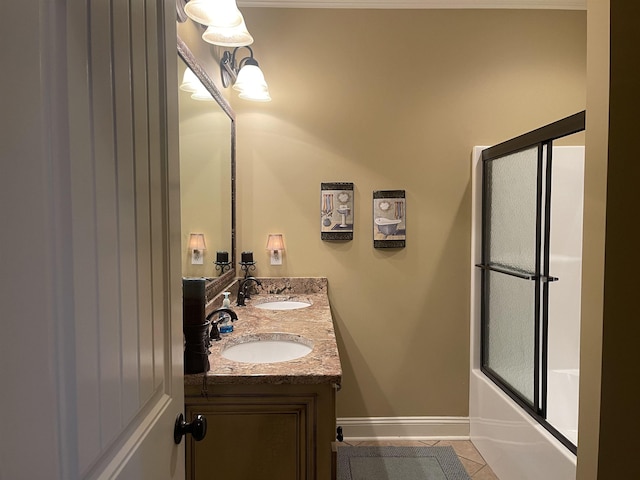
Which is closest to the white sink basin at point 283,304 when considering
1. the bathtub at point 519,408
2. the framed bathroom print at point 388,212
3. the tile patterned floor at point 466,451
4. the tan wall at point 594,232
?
the framed bathroom print at point 388,212

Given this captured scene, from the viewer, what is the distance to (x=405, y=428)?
297cm

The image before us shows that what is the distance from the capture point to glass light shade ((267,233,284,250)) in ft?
9.47

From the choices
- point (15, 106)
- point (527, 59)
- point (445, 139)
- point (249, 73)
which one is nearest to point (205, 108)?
point (249, 73)

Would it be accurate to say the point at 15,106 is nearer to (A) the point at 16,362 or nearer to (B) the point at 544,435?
(A) the point at 16,362

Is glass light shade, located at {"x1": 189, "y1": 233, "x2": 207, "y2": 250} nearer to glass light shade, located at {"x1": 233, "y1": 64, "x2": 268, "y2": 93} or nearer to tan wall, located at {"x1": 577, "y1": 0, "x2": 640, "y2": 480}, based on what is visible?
glass light shade, located at {"x1": 233, "y1": 64, "x2": 268, "y2": 93}

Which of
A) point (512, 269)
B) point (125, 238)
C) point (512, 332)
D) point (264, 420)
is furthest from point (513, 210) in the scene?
point (125, 238)

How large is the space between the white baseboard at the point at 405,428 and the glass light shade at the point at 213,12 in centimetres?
246

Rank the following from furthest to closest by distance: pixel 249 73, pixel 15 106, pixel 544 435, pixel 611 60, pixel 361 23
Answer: pixel 361 23
pixel 249 73
pixel 544 435
pixel 611 60
pixel 15 106

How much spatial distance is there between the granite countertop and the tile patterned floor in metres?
1.07

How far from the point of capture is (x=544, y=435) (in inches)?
79.7

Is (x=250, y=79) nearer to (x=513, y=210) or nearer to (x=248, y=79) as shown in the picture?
(x=248, y=79)

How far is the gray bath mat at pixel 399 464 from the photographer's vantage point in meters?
2.48

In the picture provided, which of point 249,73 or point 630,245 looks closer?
point 630,245

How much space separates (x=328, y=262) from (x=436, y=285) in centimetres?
75
